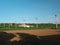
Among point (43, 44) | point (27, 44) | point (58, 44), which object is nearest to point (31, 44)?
point (27, 44)

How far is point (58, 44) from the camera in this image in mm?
12367

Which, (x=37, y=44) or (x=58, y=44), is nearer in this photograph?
(x=37, y=44)

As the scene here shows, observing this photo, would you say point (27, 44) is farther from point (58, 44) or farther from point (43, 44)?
point (58, 44)

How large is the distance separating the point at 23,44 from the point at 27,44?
24 centimetres

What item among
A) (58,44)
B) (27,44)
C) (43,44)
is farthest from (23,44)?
(58,44)

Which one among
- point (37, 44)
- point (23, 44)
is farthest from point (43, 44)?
point (23, 44)

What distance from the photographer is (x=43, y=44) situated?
11766 millimetres

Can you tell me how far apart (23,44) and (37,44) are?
33.1 inches

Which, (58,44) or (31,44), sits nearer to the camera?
(31,44)

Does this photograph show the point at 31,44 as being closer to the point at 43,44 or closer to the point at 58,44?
the point at 43,44

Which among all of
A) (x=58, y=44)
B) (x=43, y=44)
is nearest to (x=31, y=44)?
(x=43, y=44)

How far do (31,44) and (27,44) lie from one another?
0.23 metres

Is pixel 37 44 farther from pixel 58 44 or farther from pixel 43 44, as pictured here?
pixel 58 44

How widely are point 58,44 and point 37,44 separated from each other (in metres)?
1.83
